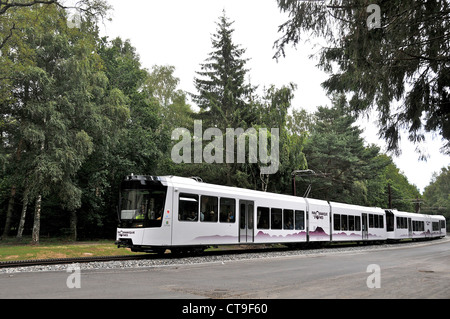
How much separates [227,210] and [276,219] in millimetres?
4602

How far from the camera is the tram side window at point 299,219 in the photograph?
23.6 metres

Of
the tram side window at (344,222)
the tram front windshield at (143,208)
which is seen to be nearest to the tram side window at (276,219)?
the tram front windshield at (143,208)

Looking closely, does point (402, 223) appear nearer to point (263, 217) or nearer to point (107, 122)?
point (263, 217)

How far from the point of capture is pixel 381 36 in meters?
7.41

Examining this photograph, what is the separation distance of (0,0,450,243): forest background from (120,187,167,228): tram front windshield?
781 centimetres

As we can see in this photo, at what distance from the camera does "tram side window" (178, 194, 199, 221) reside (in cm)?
1565

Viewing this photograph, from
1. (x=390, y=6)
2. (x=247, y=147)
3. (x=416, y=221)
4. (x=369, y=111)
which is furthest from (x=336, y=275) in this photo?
(x=416, y=221)

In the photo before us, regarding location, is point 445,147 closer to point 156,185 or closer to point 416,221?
point 156,185

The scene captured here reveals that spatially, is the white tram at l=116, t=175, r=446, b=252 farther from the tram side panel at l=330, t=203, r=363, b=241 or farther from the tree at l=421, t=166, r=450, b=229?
the tree at l=421, t=166, r=450, b=229

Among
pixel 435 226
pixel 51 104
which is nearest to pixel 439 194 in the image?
pixel 435 226

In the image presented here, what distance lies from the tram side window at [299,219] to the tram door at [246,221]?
4.81 meters

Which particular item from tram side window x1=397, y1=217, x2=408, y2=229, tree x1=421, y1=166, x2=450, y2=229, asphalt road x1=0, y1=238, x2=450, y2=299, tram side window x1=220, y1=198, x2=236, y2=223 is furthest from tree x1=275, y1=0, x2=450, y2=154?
tree x1=421, y1=166, x2=450, y2=229

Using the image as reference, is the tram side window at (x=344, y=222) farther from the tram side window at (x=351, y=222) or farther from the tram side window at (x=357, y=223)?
the tram side window at (x=357, y=223)

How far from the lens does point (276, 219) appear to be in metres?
21.7
